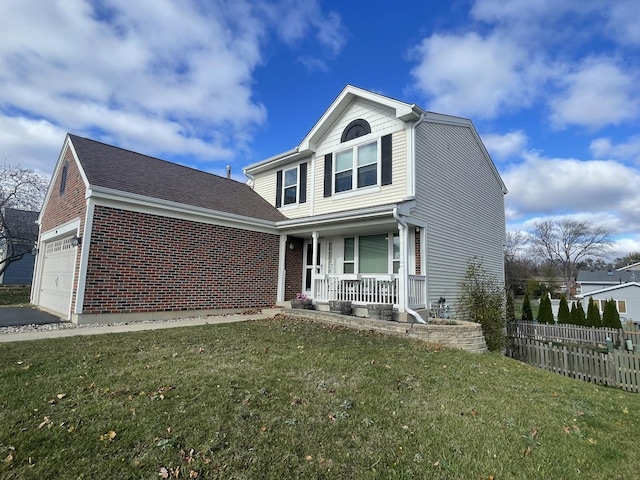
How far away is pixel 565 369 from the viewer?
8945mm

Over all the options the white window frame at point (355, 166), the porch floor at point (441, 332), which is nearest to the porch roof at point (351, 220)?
the white window frame at point (355, 166)

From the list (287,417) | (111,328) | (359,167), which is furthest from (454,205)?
(111,328)

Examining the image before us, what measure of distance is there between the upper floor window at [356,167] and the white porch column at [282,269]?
2.80 metres

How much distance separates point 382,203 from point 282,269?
4474 mm

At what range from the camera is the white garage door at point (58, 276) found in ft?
31.3

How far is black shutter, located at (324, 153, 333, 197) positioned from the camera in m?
12.2

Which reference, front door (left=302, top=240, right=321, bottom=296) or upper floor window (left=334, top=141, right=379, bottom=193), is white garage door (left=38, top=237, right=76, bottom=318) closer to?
front door (left=302, top=240, right=321, bottom=296)

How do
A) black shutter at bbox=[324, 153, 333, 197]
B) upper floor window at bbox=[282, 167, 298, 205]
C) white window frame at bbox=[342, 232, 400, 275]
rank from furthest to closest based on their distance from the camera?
upper floor window at bbox=[282, 167, 298, 205], black shutter at bbox=[324, 153, 333, 197], white window frame at bbox=[342, 232, 400, 275]

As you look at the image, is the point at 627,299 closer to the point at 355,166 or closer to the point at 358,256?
the point at 358,256

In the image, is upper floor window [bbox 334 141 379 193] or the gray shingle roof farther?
upper floor window [bbox 334 141 379 193]

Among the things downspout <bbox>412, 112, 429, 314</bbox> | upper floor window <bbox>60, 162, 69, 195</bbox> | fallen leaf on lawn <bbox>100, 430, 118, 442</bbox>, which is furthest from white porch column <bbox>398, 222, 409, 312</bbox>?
upper floor window <bbox>60, 162, 69, 195</bbox>

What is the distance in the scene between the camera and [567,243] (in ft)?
172

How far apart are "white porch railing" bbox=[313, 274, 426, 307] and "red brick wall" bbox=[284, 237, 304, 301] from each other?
1989 mm

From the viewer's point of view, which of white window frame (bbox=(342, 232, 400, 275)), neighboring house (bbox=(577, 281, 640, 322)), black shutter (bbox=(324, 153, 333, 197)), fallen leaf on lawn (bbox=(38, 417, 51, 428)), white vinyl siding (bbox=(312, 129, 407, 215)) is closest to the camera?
fallen leaf on lawn (bbox=(38, 417, 51, 428))
